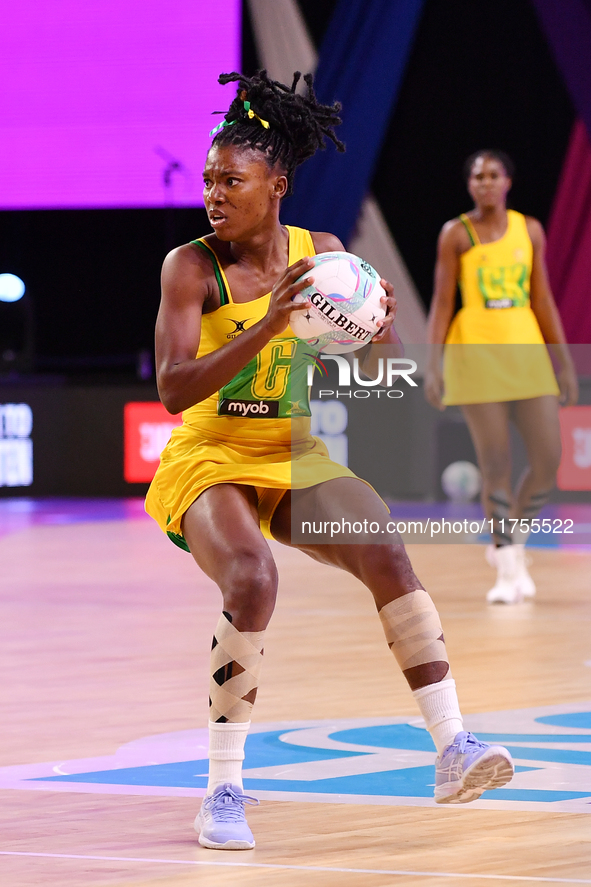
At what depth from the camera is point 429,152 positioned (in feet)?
47.6

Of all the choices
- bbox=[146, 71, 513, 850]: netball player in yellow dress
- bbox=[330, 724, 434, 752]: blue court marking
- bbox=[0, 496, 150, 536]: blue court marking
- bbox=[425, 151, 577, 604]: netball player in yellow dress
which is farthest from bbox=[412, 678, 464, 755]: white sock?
bbox=[0, 496, 150, 536]: blue court marking

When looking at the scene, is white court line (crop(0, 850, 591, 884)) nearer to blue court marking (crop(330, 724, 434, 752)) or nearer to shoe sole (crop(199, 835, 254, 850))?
shoe sole (crop(199, 835, 254, 850))

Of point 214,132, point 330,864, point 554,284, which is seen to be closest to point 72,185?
point 554,284

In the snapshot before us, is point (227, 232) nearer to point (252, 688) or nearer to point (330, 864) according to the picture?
point (252, 688)

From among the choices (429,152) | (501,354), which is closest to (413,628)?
(501,354)

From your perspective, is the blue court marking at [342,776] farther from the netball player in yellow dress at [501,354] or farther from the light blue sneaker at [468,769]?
the netball player in yellow dress at [501,354]

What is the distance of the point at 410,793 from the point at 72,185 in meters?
11.7

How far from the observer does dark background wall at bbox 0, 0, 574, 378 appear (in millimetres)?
14219

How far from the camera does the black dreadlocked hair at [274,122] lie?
346 cm

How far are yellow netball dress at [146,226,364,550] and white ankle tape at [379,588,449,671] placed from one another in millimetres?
341

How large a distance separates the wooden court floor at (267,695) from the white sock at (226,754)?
0.13m

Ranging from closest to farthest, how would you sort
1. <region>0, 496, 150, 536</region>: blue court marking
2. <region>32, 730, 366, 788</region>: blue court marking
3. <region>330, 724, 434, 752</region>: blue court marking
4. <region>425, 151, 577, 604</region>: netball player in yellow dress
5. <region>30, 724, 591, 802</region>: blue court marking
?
<region>30, 724, 591, 802</region>: blue court marking < <region>32, 730, 366, 788</region>: blue court marking < <region>330, 724, 434, 752</region>: blue court marking < <region>425, 151, 577, 604</region>: netball player in yellow dress < <region>0, 496, 150, 536</region>: blue court marking

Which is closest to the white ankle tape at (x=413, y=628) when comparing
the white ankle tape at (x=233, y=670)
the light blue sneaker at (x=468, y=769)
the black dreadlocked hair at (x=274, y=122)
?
Answer: the light blue sneaker at (x=468, y=769)

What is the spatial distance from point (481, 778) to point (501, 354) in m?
4.14
